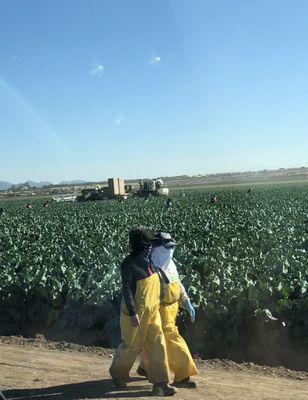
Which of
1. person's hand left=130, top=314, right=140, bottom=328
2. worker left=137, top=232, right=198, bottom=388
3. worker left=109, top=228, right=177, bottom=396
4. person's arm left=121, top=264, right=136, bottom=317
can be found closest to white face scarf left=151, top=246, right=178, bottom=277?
worker left=137, top=232, right=198, bottom=388

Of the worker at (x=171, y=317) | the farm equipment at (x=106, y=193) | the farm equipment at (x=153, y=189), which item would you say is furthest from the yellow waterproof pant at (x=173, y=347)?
the farm equipment at (x=106, y=193)

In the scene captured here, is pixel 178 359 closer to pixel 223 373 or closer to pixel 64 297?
pixel 223 373

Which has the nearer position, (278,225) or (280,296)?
(280,296)

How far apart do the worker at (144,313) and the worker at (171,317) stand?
17 cm

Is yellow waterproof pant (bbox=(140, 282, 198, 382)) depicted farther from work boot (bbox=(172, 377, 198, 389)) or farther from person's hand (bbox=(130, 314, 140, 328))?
person's hand (bbox=(130, 314, 140, 328))

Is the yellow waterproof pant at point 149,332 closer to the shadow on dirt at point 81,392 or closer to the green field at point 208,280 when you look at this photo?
the shadow on dirt at point 81,392

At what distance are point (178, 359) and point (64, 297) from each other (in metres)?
4.65

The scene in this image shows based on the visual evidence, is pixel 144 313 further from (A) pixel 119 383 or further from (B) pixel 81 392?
(B) pixel 81 392

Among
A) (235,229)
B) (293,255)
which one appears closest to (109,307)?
(293,255)

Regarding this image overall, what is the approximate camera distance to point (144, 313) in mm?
6039

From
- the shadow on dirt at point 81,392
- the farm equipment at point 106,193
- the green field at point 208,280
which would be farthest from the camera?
the farm equipment at point 106,193

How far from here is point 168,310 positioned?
6.43 meters

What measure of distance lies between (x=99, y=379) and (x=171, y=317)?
53.5 inches

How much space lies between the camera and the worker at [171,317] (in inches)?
247
